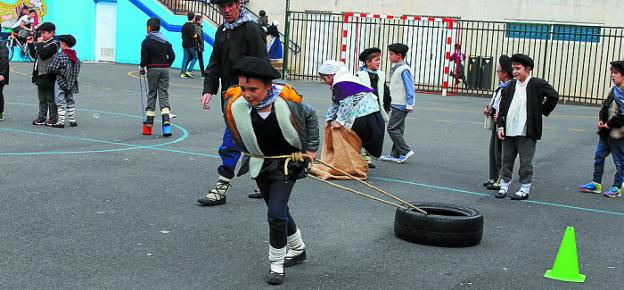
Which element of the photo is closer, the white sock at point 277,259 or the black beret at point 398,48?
the white sock at point 277,259

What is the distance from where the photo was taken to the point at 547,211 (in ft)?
29.1

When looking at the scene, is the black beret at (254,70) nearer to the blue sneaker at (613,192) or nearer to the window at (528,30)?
the blue sneaker at (613,192)

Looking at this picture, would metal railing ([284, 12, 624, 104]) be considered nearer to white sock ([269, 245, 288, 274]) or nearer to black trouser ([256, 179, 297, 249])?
black trouser ([256, 179, 297, 249])

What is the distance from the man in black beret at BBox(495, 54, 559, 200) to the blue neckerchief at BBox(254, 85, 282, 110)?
4.08 meters

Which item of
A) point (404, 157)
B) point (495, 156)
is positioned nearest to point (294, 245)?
point (495, 156)

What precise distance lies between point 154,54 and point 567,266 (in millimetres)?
8303

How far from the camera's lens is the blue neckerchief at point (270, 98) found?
5.81 metres

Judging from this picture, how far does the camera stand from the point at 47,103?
13438 millimetres

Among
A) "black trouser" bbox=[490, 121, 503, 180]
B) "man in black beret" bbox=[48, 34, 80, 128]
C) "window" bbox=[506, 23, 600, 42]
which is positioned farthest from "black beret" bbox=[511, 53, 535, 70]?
"window" bbox=[506, 23, 600, 42]

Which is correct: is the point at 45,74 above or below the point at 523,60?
below

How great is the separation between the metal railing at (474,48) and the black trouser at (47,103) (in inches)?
522

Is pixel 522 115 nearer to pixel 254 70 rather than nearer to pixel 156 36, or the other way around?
pixel 254 70

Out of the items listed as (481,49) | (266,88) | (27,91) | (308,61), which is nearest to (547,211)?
(266,88)

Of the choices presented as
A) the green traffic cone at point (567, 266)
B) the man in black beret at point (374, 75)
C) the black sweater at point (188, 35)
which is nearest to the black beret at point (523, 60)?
the man in black beret at point (374, 75)
